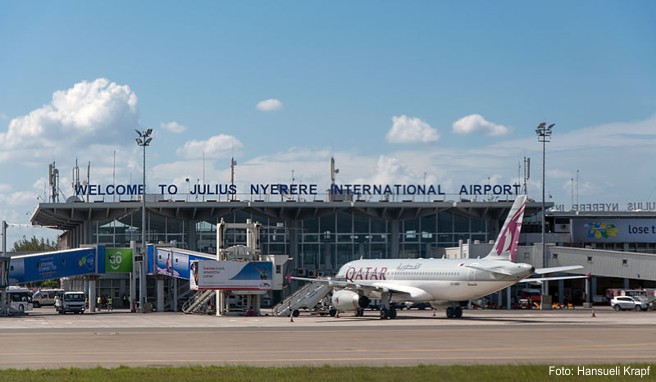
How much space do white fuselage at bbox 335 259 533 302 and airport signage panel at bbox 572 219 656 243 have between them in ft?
147

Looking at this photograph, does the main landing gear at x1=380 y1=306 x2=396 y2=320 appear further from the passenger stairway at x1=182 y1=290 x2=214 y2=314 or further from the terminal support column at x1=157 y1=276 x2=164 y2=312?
the terminal support column at x1=157 y1=276 x2=164 y2=312

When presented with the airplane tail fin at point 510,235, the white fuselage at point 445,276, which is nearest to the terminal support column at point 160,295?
the white fuselage at point 445,276

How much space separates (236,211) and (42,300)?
42137mm

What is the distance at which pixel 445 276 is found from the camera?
72.9 m

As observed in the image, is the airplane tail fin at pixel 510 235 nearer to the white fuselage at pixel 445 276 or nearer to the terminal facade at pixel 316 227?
the white fuselage at pixel 445 276

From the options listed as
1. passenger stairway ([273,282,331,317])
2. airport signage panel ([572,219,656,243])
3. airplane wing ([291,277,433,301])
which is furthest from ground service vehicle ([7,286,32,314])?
airport signage panel ([572,219,656,243])

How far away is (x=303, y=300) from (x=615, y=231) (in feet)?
172

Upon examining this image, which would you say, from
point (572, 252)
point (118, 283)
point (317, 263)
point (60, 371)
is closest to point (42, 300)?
point (118, 283)

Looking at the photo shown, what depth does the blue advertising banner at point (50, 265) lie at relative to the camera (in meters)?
90.0

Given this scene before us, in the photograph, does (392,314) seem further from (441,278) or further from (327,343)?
(327,343)

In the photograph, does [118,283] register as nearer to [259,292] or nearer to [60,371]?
[259,292]

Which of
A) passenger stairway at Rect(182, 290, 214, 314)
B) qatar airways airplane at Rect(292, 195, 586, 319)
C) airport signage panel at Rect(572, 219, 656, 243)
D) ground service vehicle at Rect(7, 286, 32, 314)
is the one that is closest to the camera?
qatar airways airplane at Rect(292, 195, 586, 319)

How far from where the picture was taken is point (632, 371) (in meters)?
30.9

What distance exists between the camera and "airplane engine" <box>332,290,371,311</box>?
75456 millimetres
